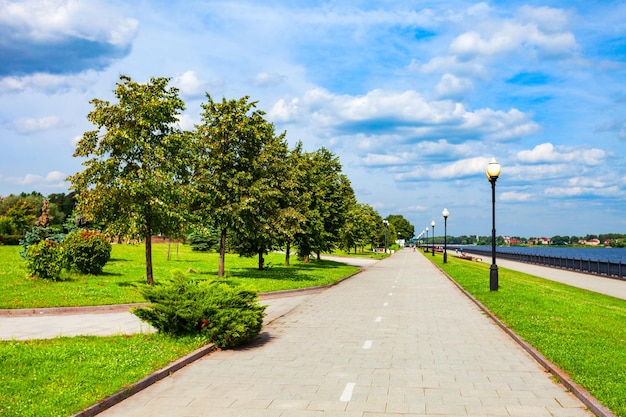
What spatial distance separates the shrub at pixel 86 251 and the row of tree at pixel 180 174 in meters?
2.95

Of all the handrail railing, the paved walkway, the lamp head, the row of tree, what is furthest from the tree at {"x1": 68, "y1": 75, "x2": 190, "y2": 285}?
the handrail railing

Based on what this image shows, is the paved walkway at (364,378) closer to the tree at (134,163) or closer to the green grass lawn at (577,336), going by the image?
the green grass lawn at (577,336)

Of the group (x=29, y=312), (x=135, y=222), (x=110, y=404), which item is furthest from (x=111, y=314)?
(x=110, y=404)

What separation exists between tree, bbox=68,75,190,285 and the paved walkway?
8.13 meters

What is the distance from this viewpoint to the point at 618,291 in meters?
28.7

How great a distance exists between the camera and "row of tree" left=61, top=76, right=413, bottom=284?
63.5 ft

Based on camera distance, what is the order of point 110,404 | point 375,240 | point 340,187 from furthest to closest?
point 375,240, point 340,187, point 110,404

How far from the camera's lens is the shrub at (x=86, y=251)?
891 inches

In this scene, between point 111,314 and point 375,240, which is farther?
point 375,240

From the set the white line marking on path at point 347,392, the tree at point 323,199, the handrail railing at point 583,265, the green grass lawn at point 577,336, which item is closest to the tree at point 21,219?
Answer: the tree at point 323,199

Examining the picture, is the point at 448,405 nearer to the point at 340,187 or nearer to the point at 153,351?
the point at 153,351

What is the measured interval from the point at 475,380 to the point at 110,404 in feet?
17.3

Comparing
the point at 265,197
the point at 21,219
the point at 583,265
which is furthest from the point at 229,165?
the point at 21,219

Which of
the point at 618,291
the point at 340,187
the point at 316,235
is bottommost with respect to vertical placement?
the point at 618,291
